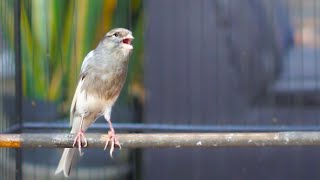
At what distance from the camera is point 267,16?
17.2 feet

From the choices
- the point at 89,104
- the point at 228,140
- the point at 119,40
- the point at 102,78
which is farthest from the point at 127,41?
the point at 228,140

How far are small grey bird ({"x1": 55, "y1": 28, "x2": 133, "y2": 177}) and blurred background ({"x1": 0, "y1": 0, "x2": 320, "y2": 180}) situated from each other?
87 centimetres

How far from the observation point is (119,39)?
4.14 metres

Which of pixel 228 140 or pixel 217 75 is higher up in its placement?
pixel 217 75

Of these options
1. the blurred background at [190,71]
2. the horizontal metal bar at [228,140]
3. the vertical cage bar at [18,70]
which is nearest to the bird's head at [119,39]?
the horizontal metal bar at [228,140]

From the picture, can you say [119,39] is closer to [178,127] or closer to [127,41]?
[127,41]

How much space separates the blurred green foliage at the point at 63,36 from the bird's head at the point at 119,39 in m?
1.06

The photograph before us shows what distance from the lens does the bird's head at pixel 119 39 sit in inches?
161

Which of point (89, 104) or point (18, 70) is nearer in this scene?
point (89, 104)

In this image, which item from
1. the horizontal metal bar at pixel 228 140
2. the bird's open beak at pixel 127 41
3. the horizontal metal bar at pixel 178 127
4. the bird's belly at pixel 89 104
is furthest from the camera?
the horizontal metal bar at pixel 178 127

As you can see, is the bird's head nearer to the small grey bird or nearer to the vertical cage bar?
the small grey bird

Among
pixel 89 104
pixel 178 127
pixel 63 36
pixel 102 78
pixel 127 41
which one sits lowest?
pixel 178 127

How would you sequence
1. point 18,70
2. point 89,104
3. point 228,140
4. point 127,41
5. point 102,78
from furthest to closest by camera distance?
1. point 18,70
2. point 89,104
3. point 102,78
4. point 127,41
5. point 228,140

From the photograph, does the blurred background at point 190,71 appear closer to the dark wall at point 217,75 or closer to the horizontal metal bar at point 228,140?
the dark wall at point 217,75
